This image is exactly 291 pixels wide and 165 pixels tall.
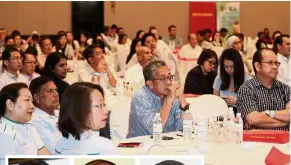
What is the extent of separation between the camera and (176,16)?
15109mm

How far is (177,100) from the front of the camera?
12.7 ft

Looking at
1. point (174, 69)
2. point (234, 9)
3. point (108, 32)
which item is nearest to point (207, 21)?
point (234, 9)

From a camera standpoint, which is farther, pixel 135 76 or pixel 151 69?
pixel 135 76

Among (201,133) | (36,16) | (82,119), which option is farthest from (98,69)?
(36,16)

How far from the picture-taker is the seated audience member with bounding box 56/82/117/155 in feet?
8.36

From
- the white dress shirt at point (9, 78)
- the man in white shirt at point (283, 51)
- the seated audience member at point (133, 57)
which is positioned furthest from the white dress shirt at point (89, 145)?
the seated audience member at point (133, 57)

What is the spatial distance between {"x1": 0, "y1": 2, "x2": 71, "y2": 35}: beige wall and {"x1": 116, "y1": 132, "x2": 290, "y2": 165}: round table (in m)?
11.1

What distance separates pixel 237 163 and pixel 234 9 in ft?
40.0

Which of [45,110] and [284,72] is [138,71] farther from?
[45,110]

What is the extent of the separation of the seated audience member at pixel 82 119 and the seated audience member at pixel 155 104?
1095mm

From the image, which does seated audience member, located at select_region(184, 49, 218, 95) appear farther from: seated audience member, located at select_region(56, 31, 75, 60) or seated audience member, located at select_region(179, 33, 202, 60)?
seated audience member, located at select_region(56, 31, 75, 60)

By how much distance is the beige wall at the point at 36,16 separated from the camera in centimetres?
1378

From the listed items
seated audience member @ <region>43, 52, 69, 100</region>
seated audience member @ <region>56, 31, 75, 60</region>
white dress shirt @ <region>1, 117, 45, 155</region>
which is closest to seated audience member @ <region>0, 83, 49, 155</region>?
white dress shirt @ <region>1, 117, 45, 155</region>

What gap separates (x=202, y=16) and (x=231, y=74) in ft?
32.9
